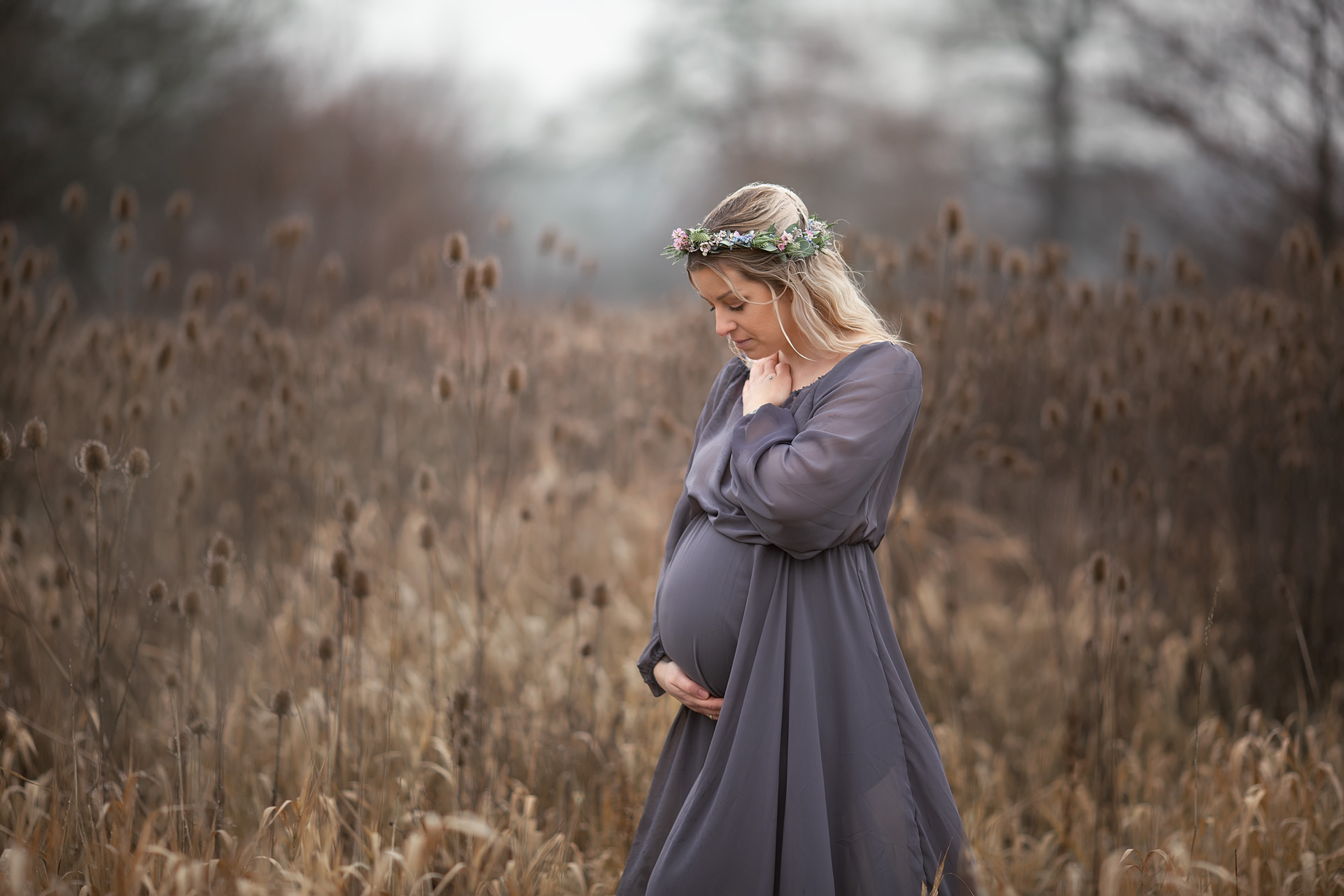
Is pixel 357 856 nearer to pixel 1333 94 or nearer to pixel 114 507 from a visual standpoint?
pixel 114 507

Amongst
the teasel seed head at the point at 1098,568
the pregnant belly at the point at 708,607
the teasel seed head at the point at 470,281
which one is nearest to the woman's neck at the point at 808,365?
the pregnant belly at the point at 708,607

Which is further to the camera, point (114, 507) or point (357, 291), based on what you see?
point (357, 291)

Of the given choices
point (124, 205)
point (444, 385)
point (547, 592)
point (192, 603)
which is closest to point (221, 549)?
point (192, 603)

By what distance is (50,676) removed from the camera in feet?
10.3

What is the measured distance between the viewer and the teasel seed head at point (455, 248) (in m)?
2.74

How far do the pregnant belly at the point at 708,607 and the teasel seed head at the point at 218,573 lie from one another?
1.23 m

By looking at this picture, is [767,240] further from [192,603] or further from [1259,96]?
[1259,96]

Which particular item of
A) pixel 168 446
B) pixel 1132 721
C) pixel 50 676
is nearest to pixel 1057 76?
pixel 1132 721

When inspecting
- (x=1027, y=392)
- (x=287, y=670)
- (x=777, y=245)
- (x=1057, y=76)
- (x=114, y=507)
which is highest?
(x=1057, y=76)

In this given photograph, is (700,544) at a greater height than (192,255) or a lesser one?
lesser

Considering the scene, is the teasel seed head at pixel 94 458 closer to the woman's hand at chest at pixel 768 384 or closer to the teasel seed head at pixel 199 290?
the teasel seed head at pixel 199 290

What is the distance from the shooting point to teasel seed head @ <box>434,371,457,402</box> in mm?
3018

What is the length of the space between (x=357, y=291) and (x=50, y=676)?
6468mm

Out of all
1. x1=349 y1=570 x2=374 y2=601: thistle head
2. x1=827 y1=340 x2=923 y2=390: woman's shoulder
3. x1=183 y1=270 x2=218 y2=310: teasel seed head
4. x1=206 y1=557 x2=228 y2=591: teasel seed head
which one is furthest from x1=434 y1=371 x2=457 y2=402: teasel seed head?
x1=827 y1=340 x2=923 y2=390: woman's shoulder
